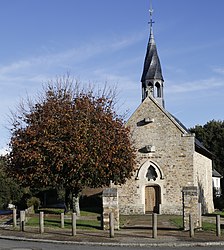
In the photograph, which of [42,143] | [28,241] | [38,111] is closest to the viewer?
[28,241]

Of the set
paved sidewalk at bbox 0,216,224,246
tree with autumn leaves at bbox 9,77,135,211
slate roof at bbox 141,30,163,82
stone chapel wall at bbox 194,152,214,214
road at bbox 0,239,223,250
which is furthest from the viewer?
slate roof at bbox 141,30,163,82

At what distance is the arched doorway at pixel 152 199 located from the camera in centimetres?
3429

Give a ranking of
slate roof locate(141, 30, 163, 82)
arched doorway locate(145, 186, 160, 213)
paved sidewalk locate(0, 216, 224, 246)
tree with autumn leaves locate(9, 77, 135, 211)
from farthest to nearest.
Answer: slate roof locate(141, 30, 163, 82)
arched doorway locate(145, 186, 160, 213)
tree with autumn leaves locate(9, 77, 135, 211)
paved sidewalk locate(0, 216, 224, 246)

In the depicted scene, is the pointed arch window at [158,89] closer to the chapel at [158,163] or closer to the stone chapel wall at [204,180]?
the chapel at [158,163]

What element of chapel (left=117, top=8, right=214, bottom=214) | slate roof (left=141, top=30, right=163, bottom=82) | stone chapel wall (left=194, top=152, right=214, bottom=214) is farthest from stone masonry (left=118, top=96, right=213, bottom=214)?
slate roof (left=141, top=30, right=163, bottom=82)

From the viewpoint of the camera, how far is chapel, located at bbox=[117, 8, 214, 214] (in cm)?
3366

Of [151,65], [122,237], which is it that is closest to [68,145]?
[122,237]

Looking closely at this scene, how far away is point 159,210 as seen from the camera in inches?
1325

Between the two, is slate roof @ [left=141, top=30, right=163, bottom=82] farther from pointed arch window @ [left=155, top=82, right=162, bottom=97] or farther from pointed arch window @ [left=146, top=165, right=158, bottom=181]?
pointed arch window @ [left=146, top=165, right=158, bottom=181]

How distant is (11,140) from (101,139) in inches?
220

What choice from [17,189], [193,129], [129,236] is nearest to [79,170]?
[129,236]

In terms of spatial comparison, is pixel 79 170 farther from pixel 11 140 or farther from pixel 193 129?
pixel 193 129

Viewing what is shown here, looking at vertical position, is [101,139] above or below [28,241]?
above

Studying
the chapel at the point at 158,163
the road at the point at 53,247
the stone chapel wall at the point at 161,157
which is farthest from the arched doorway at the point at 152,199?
the road at the point at 53,247
